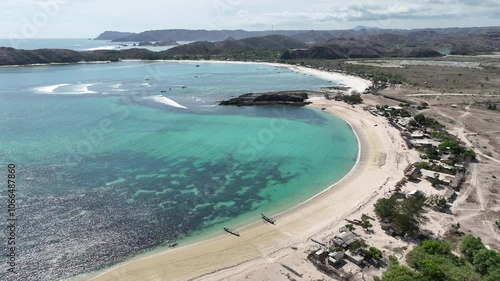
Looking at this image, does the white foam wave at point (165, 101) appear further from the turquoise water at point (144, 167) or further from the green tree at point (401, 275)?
the green tree at point (401, 275)

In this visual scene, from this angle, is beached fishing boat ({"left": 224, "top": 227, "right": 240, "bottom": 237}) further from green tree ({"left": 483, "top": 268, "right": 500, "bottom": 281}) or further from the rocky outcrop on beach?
the rocky outcrop on beach

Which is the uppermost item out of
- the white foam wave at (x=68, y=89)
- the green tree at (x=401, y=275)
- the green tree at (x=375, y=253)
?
the white foam wave at (x=68, y=89)

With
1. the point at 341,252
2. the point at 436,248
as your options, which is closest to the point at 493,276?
the point at 436,248

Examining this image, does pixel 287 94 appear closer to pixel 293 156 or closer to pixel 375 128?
pixel 375 128

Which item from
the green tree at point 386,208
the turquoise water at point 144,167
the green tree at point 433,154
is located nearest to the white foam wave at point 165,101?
the turquoise water at point 144,167

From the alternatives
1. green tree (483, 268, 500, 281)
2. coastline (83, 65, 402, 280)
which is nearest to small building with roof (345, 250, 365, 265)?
coastline (83, 65, 402, 280)

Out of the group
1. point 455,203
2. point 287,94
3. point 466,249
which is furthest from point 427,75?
point 466,249

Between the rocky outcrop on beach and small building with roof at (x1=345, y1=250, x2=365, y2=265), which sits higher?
the rocky outcrop on beach
